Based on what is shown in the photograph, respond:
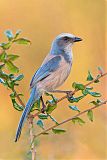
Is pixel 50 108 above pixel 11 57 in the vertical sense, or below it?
below

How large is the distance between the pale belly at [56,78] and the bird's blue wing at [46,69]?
3 centimetres

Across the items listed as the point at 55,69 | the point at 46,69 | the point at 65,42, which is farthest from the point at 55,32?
the point at 46,69

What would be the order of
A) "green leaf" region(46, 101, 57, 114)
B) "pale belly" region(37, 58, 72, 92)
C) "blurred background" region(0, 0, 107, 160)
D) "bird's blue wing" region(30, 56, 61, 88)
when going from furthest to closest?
1. "blurred background" region(0, 0, 107, 160)
2. "pale belly" region(37, 58, 72, 92)
3. "bird's blue wing" region(30, 56, 61, 88)
4. "green leaf" region(46, 101, 57, 114)

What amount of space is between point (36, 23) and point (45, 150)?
4183 mm

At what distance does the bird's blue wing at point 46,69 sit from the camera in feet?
12.1

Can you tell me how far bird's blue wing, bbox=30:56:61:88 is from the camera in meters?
3.68

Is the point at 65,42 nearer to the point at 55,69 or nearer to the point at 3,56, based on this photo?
the point at 55,69

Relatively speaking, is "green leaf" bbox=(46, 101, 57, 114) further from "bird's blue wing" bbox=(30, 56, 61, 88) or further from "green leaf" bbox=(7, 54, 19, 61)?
"bird's blue wing" bbox=(30, 56, 61, 88)

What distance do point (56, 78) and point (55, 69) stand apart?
9 cm

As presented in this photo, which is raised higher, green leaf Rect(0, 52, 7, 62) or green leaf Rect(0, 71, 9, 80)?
green leaf Rect(0, 52, 7, 62)

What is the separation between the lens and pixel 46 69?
388cm

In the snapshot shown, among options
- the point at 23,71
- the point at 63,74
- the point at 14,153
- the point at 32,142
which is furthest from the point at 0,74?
the point at 23,71

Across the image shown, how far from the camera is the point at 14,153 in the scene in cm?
300

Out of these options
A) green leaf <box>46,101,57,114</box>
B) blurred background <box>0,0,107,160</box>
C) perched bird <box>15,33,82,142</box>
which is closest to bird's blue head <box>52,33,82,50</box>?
perched bird <box>15,33,82,142</box>
